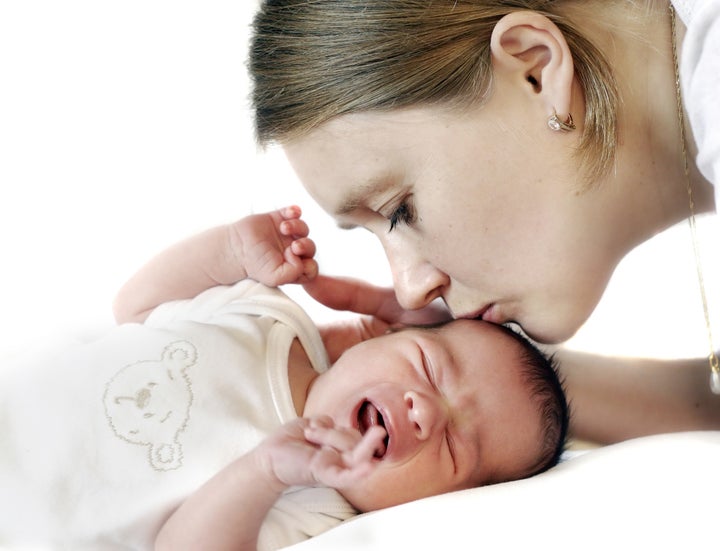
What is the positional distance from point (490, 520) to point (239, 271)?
1.33 feet

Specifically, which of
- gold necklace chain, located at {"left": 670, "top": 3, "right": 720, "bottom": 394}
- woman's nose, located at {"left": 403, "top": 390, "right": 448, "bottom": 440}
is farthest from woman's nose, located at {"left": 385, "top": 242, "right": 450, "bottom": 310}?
gold necklace chain, located at {"left": 670, "top": 3, "right": 720, "bottom": 394}

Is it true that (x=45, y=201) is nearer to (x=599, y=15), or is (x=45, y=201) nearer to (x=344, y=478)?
(x=344, y=478)

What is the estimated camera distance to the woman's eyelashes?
27.5 inches

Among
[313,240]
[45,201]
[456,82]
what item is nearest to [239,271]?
[313,240]

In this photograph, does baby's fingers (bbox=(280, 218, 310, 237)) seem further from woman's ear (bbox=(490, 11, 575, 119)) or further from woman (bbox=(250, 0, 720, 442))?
woman's ear (bbox=(490, 11, 575, 119))

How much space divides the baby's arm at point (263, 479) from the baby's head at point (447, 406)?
27 mm

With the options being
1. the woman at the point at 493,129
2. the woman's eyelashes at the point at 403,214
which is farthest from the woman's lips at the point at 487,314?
the woman's eyelashes at the point at 403,214

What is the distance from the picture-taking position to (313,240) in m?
0.91

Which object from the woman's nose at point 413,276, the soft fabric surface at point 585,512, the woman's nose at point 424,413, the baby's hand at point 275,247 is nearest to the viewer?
the soft fabric surface at point 585,512

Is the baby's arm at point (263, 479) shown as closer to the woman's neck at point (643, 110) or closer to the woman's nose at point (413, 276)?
the woman's nose at point (413, 276)

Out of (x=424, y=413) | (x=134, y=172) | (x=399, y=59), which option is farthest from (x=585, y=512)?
(x=134, y=172)

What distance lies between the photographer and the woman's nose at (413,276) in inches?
28.9

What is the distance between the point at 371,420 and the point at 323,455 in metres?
0.07

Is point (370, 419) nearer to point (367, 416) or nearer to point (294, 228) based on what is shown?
point (367, 416)
